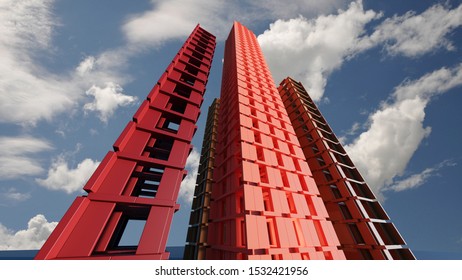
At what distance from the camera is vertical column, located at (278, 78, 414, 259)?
32.8 ft

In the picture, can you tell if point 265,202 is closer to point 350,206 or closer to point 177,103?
point 350,206

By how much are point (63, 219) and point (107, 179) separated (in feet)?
5.15

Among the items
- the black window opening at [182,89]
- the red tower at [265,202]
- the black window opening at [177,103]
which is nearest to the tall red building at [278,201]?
the red tower at [265,202]

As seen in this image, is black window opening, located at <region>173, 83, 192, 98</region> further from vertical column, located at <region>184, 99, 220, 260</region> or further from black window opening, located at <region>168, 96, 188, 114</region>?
vertical column, located at <region>184, 99, 220, 260</region>

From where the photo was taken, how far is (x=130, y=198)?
6090 millimetres

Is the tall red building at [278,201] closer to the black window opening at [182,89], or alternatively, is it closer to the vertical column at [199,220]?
the vertical column at [199,220]

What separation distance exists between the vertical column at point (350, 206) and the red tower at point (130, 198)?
33.4 feet

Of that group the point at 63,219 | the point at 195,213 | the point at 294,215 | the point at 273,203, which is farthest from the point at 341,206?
the point at 63,219

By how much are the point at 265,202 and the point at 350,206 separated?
6146 mm

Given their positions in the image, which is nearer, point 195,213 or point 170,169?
point 170,169

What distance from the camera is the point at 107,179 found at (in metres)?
6.27

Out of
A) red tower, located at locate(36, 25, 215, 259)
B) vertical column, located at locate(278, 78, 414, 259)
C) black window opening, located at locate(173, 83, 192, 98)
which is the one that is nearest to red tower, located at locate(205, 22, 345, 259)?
red tower, located at locate(36, 25, 215, 259)
